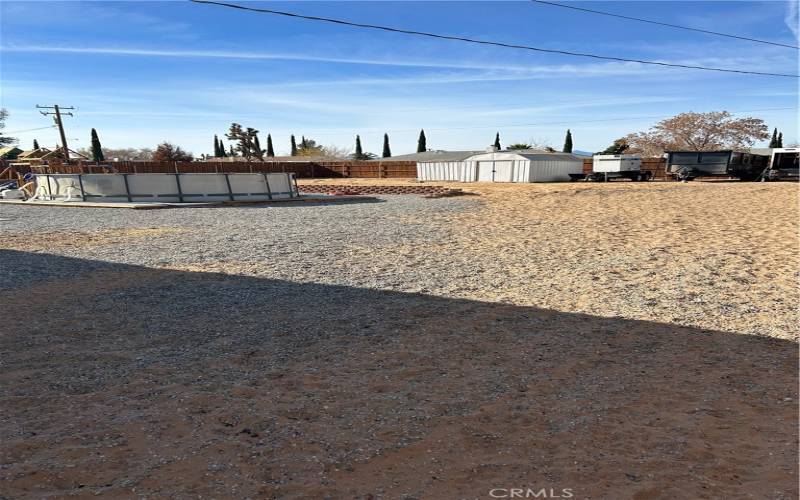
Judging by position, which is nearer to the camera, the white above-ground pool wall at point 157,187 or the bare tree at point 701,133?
the white above-ground pool wall at point 157,187

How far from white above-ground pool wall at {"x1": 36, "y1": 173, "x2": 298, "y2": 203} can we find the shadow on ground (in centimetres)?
1630

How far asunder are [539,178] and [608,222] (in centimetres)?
2260

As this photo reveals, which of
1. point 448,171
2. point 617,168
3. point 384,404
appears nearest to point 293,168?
point 448,171

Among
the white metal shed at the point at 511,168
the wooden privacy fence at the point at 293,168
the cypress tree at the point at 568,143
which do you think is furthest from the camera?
the cypress tree at the point at 568,143

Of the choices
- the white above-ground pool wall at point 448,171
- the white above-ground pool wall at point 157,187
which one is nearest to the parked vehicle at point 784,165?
the white above-ground pool wall at point 448,171

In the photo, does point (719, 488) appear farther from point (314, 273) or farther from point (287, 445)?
point (314, 273)

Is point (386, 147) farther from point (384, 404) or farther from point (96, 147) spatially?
point (384, 404)

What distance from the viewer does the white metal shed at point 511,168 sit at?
3472cm

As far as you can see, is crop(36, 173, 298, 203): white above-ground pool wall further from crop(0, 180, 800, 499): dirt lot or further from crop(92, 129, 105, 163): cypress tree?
crop(92, 129, 105, 163): cypress tree

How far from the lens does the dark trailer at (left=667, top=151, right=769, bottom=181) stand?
1028 inches

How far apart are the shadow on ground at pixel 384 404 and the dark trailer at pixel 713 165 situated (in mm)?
26328

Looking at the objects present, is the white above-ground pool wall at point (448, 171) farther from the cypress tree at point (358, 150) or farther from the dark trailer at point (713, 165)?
the cypress tree at point (358, 150)

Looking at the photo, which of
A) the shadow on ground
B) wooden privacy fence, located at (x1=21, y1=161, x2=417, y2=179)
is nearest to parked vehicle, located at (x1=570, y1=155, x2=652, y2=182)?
wooden privacy fence, located at (x1=21, y1=161, x2=417, y2=179)

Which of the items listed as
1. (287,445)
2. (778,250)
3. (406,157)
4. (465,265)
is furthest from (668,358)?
(406,157)
